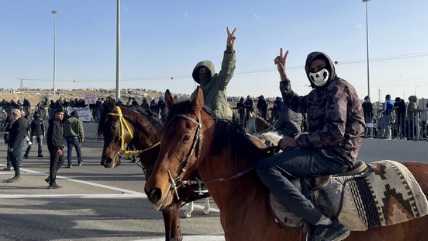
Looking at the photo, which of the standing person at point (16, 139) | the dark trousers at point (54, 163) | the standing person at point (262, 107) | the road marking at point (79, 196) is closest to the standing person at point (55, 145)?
the dark trousers at point (54, 163)

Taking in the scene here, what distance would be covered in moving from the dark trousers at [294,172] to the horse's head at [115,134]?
4.58 metres

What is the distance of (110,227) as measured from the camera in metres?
9.48

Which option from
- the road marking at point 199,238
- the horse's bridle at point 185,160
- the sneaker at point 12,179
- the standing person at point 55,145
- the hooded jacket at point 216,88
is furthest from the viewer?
the sneaker at point 12,179

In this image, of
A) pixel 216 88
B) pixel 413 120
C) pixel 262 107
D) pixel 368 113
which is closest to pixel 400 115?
pixel 413 120

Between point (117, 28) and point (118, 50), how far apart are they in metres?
1.06

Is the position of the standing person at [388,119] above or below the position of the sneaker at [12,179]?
above

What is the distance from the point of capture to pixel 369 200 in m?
4.48

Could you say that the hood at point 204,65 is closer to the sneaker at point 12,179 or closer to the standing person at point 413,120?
the sneaker at point 12,179

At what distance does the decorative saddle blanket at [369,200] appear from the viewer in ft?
14.3

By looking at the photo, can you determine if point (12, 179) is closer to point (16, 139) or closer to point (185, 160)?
point (16, 139)

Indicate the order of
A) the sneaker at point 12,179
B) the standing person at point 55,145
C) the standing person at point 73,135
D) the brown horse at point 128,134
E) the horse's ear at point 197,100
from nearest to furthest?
the horse's ear at point 197,100 → the brown horse at point 128,134 → the standing person at point 55,145 → the sneaker at point 12,179 → the standing person at point 73,135

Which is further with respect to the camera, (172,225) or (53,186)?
(53,186)

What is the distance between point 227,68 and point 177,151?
3.23m

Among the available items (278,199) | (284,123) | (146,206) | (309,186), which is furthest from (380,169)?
(146,206)
